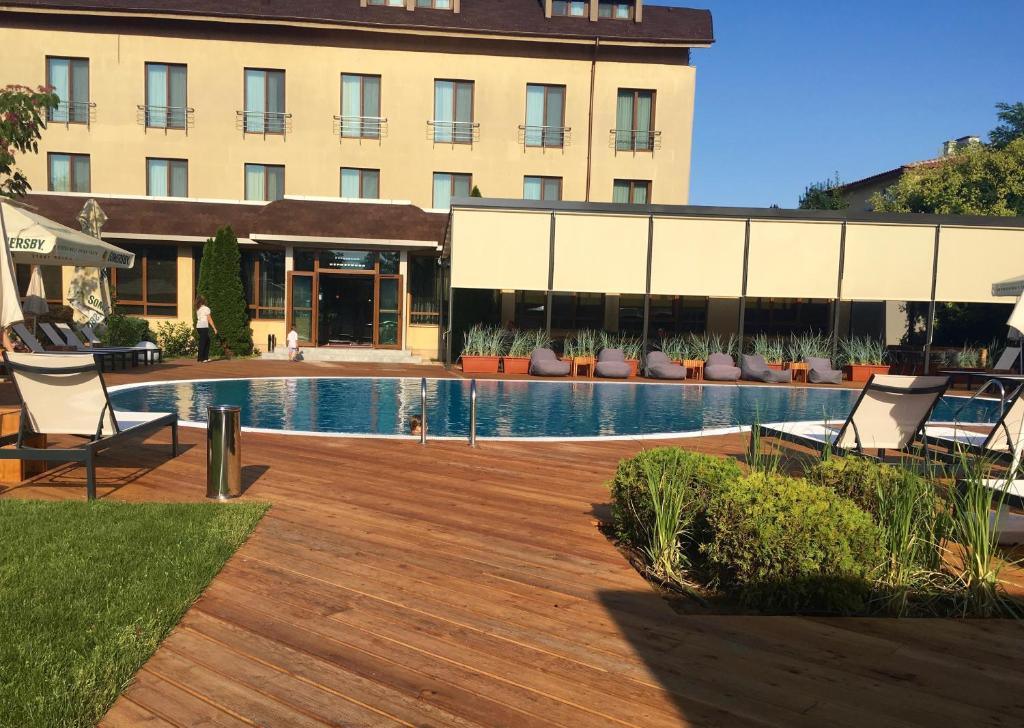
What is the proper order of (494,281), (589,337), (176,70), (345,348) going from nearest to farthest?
(494,281), (589,337), (345,348), (176,70)

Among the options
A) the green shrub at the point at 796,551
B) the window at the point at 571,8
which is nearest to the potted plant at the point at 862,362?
the window at the point at 571,8

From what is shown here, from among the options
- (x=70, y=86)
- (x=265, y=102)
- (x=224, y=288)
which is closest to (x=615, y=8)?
(x=265, y=102)

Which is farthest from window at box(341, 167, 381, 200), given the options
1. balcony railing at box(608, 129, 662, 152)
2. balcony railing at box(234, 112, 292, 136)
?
balcony railing at box(608, 129, 662, 152)

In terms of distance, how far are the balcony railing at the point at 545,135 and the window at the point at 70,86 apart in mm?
14312

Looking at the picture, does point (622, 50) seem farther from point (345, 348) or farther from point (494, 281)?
point (345, 348)

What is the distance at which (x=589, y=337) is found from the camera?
2031cm

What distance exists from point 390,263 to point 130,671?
788 inches

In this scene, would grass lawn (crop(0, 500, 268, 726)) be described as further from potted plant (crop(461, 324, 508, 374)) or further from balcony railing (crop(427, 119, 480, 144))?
balcony railing (crop(427, 119, 480, 144))

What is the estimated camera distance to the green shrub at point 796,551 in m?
3.69

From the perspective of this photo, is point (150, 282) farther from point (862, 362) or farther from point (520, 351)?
point (862, 362)

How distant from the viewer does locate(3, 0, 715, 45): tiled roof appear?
23.8 meters

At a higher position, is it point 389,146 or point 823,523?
point 389,146

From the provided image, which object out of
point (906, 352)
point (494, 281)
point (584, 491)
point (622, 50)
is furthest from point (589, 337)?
point (584, 491)

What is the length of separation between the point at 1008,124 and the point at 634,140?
84.7 ft
